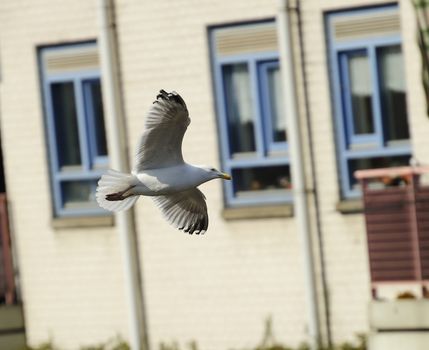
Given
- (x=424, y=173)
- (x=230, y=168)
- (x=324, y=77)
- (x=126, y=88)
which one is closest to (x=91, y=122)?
(x=126, y=88)

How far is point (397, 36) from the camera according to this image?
14.4 m

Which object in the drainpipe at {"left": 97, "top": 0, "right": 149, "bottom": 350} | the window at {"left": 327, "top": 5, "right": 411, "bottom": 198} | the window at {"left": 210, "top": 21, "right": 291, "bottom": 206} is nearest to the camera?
the window at {"left": 327, "top": 5, "right": 411, "bottom": 198}

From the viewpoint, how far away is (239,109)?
1545 centimetres

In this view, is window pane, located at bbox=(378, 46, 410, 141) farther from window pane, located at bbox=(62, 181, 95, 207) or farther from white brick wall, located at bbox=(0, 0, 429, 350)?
window pane, located at bbox=(62, 181, 95, 207)

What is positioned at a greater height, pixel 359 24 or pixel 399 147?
pixel 359 24

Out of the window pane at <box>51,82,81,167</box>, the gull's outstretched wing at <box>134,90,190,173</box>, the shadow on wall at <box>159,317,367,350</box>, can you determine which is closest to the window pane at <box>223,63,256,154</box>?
the shadow on wall at <box>159,317,367,350</box>

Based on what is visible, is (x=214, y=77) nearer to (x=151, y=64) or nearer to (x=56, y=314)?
(x=151, y=64)

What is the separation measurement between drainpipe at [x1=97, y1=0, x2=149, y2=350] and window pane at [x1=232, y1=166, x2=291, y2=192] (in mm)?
1176

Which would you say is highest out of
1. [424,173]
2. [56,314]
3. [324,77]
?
[324,77]

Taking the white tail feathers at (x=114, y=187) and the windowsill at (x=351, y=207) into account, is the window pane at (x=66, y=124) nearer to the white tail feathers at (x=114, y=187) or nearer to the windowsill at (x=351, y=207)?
the windowsill at (x=351, y=207)

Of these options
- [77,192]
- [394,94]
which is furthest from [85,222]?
[394,94]

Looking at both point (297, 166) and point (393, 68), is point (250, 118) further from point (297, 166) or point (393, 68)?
point (393, 68)

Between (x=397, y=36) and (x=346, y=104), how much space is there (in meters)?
0.86

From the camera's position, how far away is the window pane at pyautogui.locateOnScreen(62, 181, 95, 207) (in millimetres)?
16438
